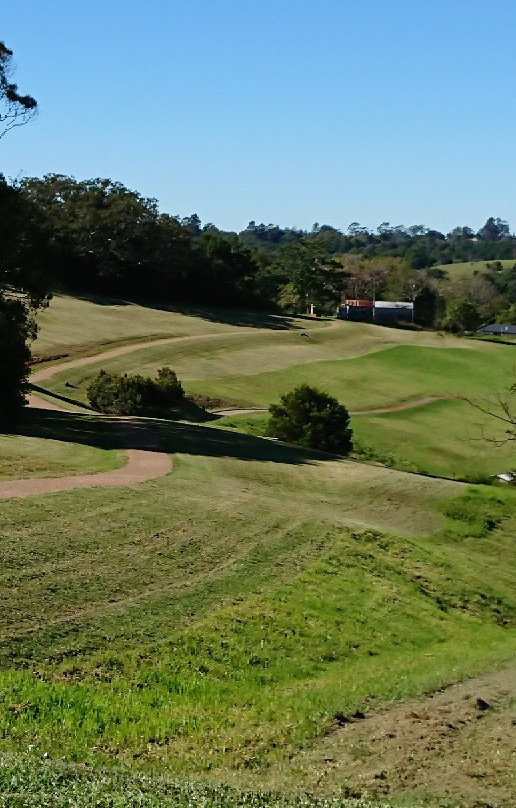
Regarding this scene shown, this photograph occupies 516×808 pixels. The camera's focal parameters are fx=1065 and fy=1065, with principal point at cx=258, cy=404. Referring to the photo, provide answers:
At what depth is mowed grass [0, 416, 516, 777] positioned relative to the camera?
1418cm

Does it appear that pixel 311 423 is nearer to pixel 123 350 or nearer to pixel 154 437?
pixel 154 437

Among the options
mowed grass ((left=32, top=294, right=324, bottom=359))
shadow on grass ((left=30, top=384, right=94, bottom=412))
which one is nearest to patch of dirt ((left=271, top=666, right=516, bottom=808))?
shadow on grass ((left=30, top=384, right=94, bottom=412))

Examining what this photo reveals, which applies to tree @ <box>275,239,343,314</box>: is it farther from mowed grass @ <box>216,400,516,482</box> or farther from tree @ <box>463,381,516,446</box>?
mowed grass @ <box>216,400,516,482</box>

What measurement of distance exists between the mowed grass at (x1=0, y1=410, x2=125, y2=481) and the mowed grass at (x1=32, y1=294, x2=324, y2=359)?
33469 millimetres

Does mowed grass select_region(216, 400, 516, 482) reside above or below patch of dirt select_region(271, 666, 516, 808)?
below

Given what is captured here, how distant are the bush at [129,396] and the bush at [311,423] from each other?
624 centimetres

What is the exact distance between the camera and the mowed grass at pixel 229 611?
46.5ft

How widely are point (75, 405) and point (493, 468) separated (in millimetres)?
22580

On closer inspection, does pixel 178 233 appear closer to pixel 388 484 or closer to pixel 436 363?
pixel 436 363

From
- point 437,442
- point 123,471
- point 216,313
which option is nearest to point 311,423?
point 437,442

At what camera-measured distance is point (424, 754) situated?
1378 cm

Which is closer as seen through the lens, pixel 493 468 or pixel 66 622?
pixel 66 622

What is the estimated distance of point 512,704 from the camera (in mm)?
16891

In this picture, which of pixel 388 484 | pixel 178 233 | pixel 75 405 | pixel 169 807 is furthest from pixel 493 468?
pixel 178 233
